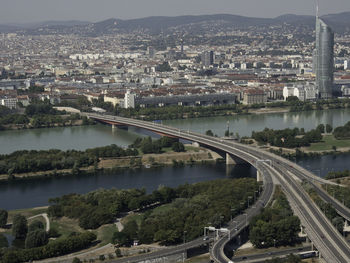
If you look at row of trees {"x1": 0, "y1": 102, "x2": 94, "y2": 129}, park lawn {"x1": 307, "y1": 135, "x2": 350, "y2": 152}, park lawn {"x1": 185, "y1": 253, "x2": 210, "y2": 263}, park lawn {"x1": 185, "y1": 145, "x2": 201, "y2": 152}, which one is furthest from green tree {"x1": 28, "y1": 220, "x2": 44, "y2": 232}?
row of trees {"x1": 0, "y1": 102, "x2": 94, "y2": 129}

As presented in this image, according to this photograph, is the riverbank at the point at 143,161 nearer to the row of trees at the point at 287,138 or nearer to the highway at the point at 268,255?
the row of trees at the point at 287,138

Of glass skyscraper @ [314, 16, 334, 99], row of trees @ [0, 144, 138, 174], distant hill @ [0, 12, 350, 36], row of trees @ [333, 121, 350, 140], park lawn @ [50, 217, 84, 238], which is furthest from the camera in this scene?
distant hill @ [0, 12, 350, 36]

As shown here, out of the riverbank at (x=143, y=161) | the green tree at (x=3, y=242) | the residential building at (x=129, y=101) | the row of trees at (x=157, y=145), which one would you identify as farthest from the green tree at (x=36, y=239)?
the residential building at (x=129, y=101)

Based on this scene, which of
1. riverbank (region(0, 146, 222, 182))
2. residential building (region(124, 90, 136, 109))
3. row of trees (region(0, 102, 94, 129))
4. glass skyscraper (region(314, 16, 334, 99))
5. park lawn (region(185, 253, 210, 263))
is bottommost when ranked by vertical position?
park lawn (region(185, 253, 210, 263))

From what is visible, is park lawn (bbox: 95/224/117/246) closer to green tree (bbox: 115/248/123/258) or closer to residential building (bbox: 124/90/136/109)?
green tree (bbox: 115/248/123/258)

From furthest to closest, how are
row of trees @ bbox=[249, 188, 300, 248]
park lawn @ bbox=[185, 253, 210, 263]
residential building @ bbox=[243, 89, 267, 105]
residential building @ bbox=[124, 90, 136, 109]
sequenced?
residential building @ bbox=[243, 89, 267, 105] < residential building @ bbox=[124, 90, 136, 109] < row of trees @ bbox=[249, 188, 300, 248] < park lawn @ bbox=[185, 253, 210, 263]

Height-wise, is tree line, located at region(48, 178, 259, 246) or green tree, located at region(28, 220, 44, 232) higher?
tree line, located at region(48, 178, 259, 246)

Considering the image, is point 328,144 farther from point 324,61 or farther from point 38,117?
point 324,61

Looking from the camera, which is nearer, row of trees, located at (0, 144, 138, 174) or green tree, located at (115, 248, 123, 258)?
green tree, located at (115, 248, 123, 258)
